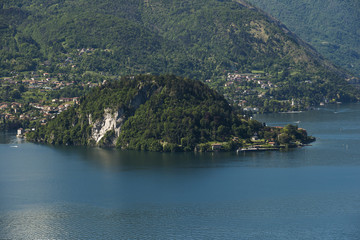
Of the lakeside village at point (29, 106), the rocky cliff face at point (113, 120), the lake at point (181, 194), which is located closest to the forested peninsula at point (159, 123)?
the rocky cliff face at point (113, 120)

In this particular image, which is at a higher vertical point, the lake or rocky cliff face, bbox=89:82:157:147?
rocky cliff face, bbox=89:82:157:147

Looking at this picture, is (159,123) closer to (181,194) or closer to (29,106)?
(181,194)

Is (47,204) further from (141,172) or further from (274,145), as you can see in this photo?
(274,145)

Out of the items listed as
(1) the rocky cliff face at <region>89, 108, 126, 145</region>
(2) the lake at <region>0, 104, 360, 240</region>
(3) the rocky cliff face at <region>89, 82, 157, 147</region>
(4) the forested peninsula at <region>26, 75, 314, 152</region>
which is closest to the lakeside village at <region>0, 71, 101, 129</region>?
(4) the forested peninsula at <region>26, 75, 314, 152</region>

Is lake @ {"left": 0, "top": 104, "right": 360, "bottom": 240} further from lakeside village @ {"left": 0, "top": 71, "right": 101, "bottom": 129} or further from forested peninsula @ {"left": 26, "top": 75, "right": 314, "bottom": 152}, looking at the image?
lakeside village @ {"left": 0, "top": 71, "right": 101, "bottom": 129}

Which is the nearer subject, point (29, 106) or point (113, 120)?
point (113, 120)

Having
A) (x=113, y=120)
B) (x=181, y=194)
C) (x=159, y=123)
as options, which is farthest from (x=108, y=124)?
(x=181, y=194)
